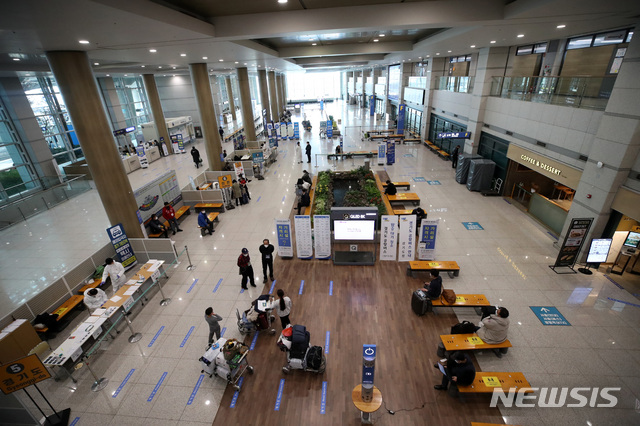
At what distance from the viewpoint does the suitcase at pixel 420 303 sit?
7438 millimetres

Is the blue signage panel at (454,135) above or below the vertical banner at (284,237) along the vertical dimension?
above

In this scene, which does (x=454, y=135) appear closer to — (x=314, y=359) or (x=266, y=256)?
(x=266, y=256)

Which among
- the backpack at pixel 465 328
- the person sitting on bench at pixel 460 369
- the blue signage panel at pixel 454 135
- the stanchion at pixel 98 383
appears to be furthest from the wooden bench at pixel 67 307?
the blue signage panel at pixel 454 135

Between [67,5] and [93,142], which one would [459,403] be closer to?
[67,5]

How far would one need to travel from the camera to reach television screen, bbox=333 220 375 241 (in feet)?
32.0

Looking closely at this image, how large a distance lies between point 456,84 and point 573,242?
14.7m

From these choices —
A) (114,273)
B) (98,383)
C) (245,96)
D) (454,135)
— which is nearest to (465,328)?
(98,383)

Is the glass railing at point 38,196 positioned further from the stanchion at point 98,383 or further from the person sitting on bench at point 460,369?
the person sitting on bench at point 460,369

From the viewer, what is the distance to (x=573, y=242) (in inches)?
352

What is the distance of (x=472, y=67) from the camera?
18016 mm

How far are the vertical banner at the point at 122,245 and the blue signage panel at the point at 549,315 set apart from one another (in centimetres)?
1276

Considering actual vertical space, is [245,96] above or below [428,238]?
above

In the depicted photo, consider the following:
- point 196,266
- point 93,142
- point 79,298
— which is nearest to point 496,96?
point 196,266

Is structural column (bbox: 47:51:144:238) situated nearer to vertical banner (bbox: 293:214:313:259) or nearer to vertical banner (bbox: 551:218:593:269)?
vertical banner (bbox: 293:214:313:259)
